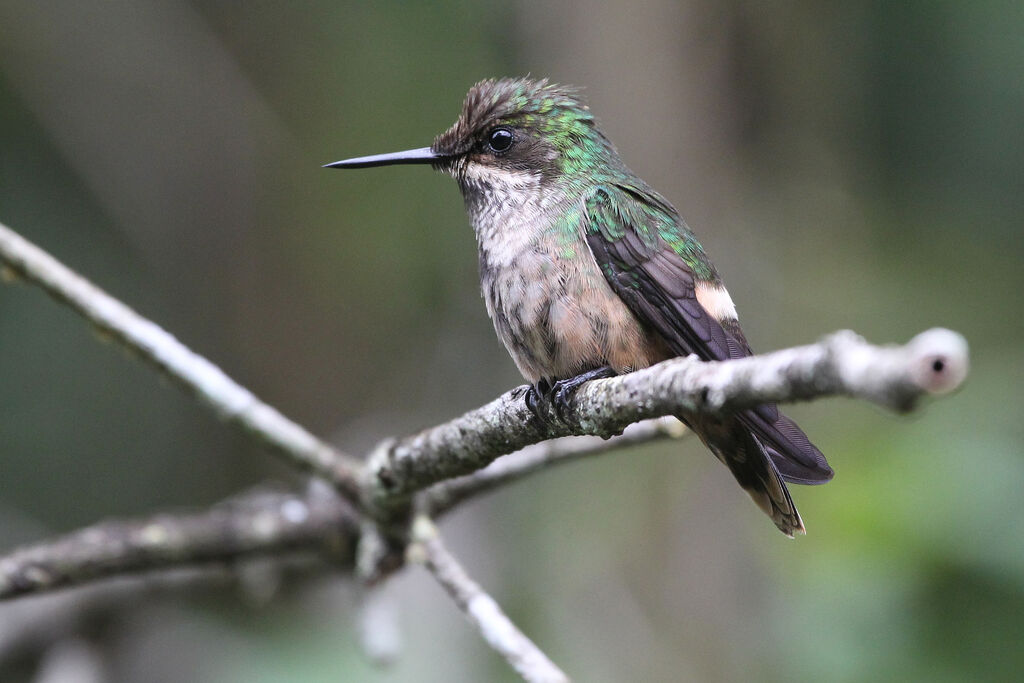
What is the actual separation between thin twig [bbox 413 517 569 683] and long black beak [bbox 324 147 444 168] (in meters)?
1.31

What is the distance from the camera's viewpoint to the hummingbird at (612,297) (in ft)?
10.3

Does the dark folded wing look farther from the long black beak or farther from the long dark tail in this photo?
the long black beak

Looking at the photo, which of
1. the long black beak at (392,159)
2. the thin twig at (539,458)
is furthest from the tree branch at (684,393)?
the long black beak at (392,159)

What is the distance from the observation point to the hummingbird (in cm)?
315

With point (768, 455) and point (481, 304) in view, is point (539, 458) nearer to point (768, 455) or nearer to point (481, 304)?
point (768, 455)

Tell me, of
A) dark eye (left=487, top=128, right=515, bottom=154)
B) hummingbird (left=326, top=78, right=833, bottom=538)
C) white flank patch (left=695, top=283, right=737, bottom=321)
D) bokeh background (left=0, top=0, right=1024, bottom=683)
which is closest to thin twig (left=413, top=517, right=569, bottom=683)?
hummingbird (left=326, top=78, right=833, bottom=538)

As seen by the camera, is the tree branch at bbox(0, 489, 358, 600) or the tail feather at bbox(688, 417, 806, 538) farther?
the tree branch at bbox(0, 489, 358, 600)

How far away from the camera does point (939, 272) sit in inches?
290

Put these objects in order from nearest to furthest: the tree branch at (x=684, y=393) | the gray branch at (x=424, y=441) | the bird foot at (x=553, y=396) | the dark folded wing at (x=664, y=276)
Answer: the tree branch at (x=684, y=393)
the gray branch at (x=424, y=441)
the bird foot at (x=553, y=396)
the dark folded wing at (x=664, y=276)

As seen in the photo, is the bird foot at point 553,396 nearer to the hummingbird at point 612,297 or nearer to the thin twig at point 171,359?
the hummingbird at point 612,297

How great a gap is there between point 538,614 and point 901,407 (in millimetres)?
4573

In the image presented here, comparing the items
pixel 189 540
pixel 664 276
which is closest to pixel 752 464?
pixel 664 276

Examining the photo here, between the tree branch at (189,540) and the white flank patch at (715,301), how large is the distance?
6.00ft

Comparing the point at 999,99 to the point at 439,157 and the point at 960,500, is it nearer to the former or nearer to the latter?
the point at 960,500
